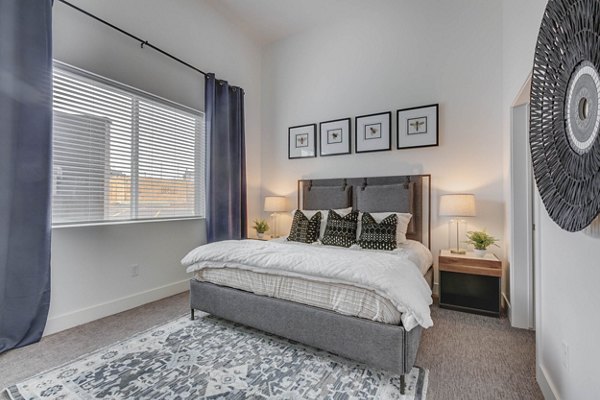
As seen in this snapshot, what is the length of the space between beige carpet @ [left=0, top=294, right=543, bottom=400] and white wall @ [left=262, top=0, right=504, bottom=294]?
1076 mm

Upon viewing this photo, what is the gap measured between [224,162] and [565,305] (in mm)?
3538

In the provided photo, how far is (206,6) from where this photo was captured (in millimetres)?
3740

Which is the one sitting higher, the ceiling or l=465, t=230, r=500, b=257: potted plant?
the ceiling

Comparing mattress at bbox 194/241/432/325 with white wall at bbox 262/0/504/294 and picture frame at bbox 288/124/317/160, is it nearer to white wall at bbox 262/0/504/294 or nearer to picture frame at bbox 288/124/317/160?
white wall at bbox 262/0/504/294

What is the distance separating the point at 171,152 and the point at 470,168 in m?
3.52

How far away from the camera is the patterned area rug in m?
1.63

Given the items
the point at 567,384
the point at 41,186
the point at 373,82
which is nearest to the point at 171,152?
the point at 41,186

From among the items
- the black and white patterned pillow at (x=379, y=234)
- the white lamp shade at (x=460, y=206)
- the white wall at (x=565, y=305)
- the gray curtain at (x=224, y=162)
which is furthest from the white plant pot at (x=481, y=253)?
the gray curtain at (x=224, y=162)

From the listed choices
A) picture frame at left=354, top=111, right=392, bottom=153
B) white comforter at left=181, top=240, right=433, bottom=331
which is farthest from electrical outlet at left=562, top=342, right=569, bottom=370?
picture frame at left=354, top=111, right=392, bottom=153

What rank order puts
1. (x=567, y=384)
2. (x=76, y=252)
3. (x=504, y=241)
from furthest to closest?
(x=504, y=241), (x=76, y=252), (x=567, y=384)

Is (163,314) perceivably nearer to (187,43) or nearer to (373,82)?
(187,43)

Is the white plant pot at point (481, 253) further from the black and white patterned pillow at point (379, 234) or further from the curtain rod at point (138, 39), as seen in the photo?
the curtain rod at point (138, 39)

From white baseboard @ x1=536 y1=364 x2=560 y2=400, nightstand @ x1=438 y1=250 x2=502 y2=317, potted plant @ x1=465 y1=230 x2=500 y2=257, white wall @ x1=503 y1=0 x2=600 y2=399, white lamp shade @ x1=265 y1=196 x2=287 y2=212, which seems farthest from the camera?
white lamp shade @ x1=265 y1=196 x2=287 y2=212

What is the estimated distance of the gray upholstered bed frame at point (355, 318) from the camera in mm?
1668
